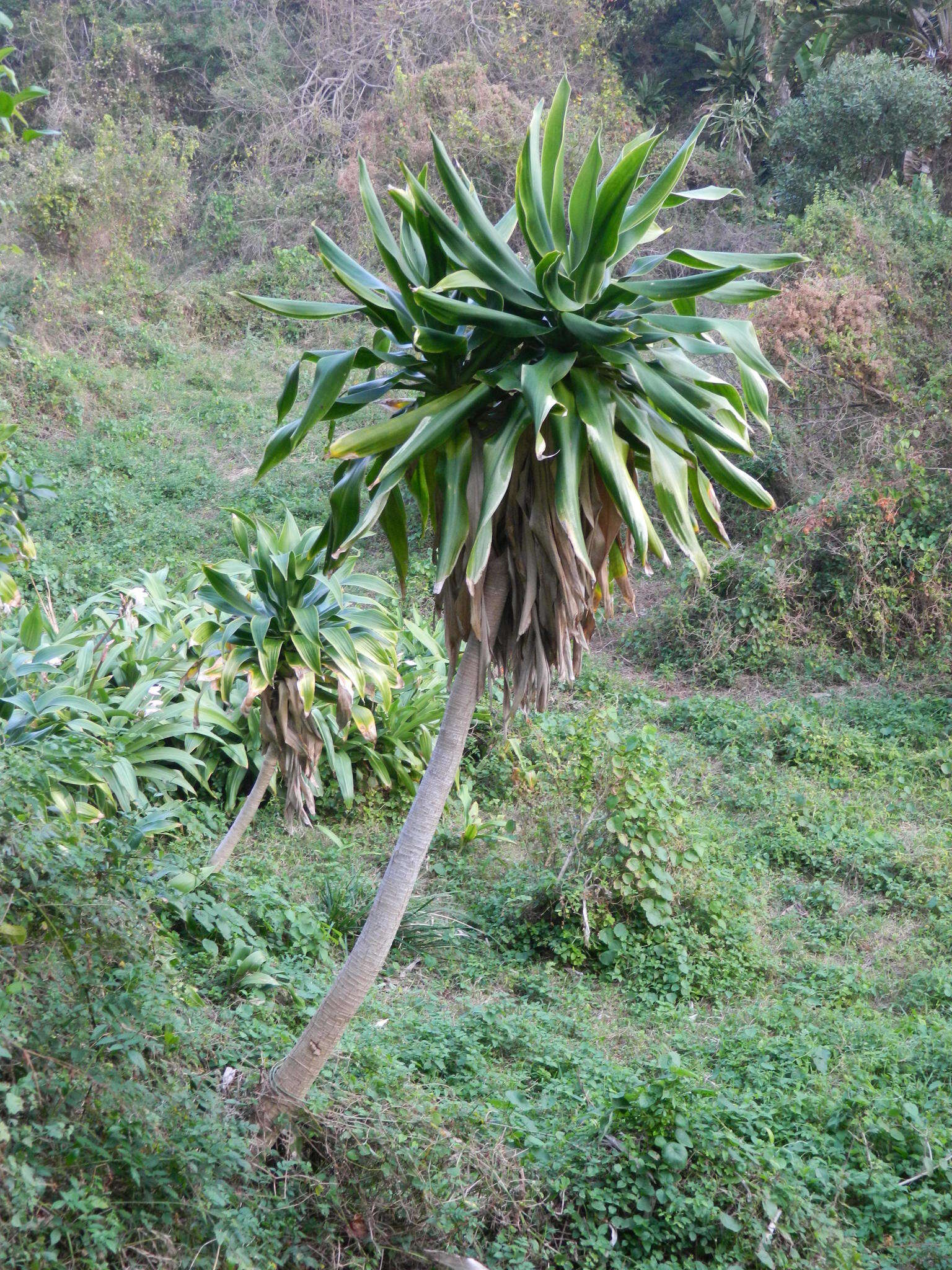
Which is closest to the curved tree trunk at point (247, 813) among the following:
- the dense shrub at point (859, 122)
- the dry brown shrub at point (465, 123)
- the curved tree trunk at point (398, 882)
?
the curved tree trunk at point (398, 882)

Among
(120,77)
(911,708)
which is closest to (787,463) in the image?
(911,708)

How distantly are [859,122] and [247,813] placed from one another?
1360 cm

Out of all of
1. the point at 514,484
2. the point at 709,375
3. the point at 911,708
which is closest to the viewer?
the point at 709,375

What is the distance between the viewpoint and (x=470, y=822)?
21.7 ft

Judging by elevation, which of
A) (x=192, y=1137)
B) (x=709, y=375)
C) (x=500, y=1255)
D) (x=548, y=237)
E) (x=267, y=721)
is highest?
(x=548, y=237)

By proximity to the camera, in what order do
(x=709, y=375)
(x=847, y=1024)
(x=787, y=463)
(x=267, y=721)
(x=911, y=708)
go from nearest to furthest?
(x=709, y=375), (x=847, y=1024), (x=267, y=721), (x=911, y=708), (x=787, y=463)

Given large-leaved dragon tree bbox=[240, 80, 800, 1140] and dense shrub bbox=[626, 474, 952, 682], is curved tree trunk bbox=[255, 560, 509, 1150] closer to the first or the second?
large-leaved dragon tree bbox=[240, 80, 800, 1140]

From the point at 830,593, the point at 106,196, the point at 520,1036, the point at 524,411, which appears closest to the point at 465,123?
the point at 106,196

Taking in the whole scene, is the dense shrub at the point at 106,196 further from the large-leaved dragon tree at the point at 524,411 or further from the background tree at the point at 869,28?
the large-leaved dragon tree at the point at 524,411

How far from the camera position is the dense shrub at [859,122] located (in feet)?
45.0

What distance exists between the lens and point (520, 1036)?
451 centimetres

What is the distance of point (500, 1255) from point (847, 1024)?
7.18 feet

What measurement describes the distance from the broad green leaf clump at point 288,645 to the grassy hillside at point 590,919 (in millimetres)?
805

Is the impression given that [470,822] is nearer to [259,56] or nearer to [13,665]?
[13,665]
